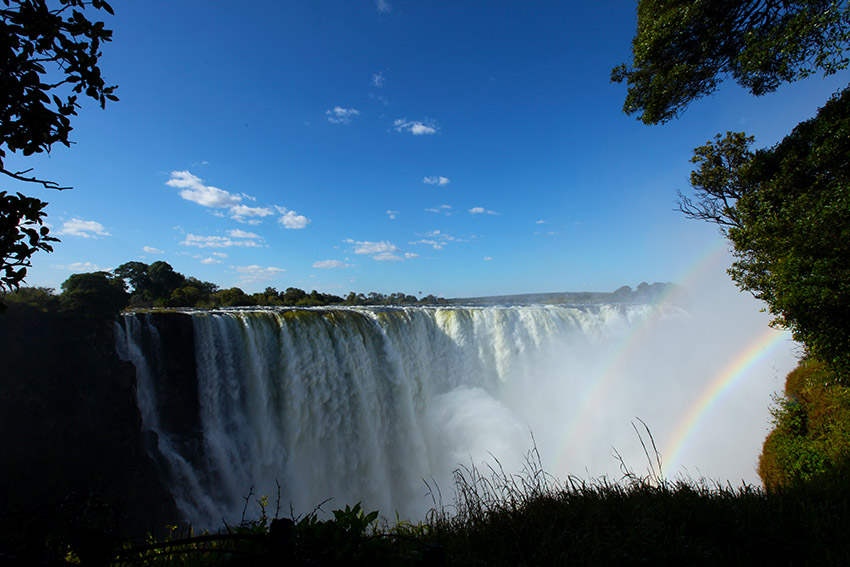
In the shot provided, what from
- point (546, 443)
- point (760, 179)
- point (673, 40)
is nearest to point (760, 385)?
point (546, 443)

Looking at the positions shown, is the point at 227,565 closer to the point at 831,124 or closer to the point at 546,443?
the point at 831,124

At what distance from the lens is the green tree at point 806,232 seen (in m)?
5.24

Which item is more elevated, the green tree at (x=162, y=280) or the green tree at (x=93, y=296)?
the green tree at (x=162, y=280)

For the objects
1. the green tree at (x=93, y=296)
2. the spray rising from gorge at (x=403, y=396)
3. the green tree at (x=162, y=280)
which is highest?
the green tree at (x=162, y=280)

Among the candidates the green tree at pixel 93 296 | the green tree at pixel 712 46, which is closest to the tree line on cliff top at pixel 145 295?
the green tree at pixel 93 296

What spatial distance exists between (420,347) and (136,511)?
33.6 feet

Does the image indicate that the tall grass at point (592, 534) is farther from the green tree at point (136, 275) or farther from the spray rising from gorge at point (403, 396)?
the green tree at point (136, 275)

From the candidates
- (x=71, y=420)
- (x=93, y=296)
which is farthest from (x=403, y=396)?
(x=93, y=296)

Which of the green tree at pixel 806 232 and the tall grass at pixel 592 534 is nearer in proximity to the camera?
the tall grass at pixel 592 534

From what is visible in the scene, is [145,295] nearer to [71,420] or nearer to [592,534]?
[71,420]

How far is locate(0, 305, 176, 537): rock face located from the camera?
808cm

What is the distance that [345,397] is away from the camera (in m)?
12.7

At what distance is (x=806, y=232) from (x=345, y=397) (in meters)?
12.6

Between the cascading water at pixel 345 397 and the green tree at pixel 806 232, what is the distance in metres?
10.4
